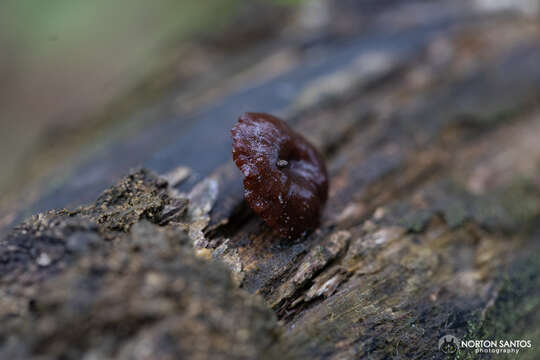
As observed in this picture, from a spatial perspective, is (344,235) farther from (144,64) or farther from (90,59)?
(90,59)

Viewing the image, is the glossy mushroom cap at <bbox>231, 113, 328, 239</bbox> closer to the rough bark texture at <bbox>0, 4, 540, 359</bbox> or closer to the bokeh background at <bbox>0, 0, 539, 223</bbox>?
the rough bark texture at <bbox>0, 4, 540, 359</bbox>

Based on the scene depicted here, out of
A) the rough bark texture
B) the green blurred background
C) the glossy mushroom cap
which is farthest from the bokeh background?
the glossy mushroom cap

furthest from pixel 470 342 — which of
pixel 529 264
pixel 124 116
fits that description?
pixel 124 116

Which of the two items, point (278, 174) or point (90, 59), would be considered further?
point (90, 59)

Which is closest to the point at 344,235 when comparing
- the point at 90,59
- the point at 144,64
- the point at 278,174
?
the point at 278,174

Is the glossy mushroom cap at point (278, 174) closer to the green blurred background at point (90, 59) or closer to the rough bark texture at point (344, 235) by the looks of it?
the rough bark texture at point (344, 235)

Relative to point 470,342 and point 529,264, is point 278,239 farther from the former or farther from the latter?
point 529,264
